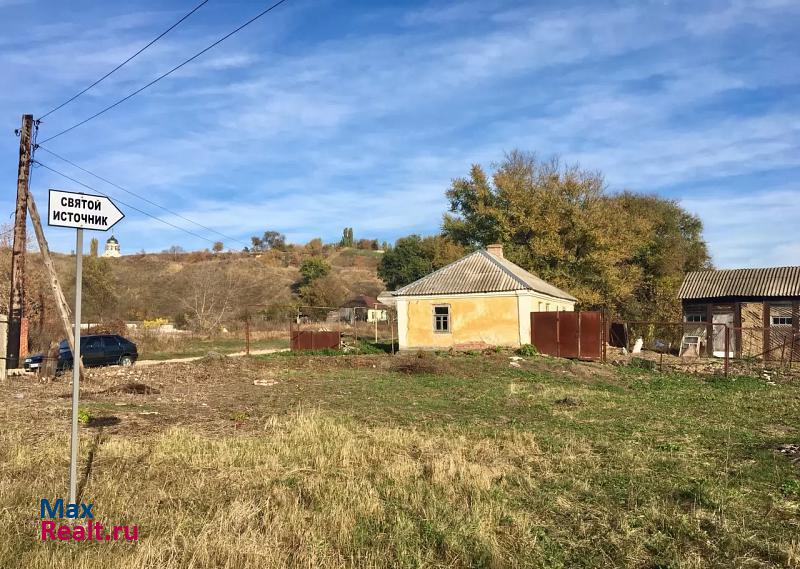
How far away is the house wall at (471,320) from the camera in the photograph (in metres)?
27.0

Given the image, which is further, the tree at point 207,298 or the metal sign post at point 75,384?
the tree at point 207,298

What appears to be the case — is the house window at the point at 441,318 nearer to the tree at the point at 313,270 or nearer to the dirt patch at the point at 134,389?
the dirt patch at the point at 134,389

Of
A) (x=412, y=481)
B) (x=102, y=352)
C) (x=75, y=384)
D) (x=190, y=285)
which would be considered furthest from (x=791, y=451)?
(x=190, y=285)

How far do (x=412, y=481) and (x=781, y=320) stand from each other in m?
28.5

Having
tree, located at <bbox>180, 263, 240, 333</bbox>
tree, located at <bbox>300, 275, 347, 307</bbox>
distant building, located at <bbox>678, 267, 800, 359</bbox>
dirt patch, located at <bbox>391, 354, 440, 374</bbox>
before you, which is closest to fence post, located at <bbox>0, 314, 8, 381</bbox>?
dirt patch, located at <bbox>391, 354, 440, 374</bbox>

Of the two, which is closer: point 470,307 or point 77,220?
point 77,220

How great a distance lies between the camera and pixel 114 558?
442 centimetres

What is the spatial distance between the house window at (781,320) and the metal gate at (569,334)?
10.1 meters

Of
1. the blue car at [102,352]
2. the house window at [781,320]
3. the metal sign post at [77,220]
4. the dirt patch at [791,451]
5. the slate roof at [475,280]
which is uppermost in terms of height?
the slate roof at [475,280]

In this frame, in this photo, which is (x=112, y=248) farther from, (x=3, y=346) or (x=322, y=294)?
(x=3, y=346)

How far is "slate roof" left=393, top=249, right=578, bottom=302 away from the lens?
27453 millimetres

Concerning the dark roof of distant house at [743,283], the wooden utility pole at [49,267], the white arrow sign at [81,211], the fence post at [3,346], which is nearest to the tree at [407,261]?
the dark roof of distant house at [743,283]

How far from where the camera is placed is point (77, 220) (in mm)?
5453

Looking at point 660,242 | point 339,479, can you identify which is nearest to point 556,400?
point 339,479
